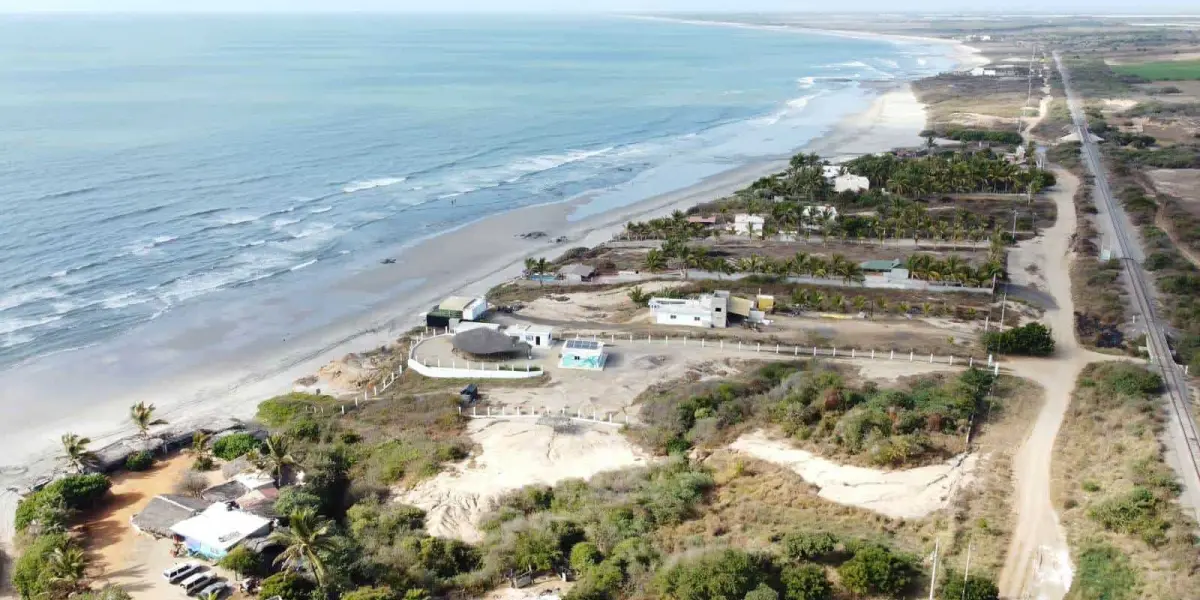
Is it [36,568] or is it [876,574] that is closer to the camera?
[876,574]

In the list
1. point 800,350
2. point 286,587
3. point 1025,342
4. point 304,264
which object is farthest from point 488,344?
point 1025,342

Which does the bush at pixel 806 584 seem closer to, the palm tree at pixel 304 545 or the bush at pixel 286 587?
the palm tree at pixel 304 545

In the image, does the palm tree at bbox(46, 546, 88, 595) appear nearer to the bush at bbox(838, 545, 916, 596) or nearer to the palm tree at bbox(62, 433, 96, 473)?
the palm tree at bbox(62, 433, 96, 473)

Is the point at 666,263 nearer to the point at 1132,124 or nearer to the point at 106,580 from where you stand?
the point at 106,580

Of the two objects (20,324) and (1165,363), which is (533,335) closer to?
(1165,363)

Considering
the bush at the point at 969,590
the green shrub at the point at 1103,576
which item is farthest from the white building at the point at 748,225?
the bush at the point at 969,590

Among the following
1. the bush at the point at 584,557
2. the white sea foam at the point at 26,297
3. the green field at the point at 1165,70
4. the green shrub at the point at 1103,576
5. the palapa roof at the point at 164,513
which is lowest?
the green shrub at the point at 1103,576
